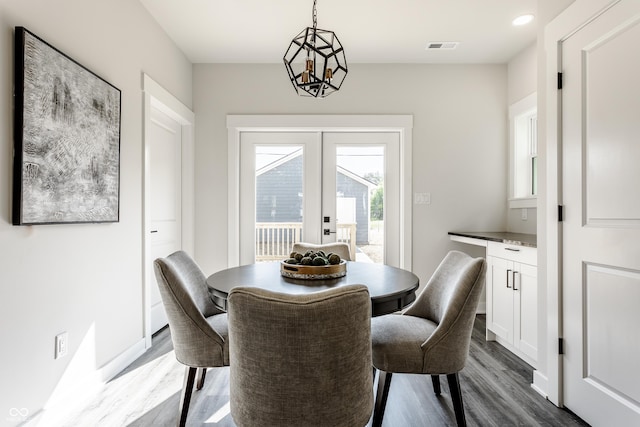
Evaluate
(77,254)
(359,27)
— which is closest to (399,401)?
(77,254)

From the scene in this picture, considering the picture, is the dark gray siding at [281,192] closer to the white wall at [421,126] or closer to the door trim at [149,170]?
the white wall at [421,126]

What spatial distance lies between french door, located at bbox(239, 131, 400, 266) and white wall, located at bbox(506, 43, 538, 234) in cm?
116

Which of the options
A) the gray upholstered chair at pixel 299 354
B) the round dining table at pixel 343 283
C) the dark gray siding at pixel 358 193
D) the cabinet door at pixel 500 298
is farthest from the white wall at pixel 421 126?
the gray upholstered chair at pixel 299 354

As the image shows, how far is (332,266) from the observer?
1.82 m

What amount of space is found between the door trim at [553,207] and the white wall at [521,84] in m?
1.35

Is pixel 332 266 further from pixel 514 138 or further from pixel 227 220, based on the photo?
pixel 514 138

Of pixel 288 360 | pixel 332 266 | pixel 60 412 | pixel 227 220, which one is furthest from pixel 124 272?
pixel 288 360

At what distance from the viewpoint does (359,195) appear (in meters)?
3.93

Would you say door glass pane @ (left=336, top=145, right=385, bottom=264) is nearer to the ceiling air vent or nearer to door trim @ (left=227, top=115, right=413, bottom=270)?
door trim @ (left=227, top=115, right=413, bottom=270)

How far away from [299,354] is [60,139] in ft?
5.44

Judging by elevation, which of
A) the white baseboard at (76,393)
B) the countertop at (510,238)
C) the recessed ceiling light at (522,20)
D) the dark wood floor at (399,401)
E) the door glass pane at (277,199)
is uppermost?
A: the recessed ceiling light at (522,20)

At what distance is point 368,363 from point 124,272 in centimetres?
205

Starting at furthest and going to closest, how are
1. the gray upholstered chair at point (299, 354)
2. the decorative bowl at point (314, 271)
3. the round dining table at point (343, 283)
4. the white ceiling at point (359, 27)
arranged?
the white ceiling at point (359, 27) < the decorative bowl at point (314, 271) < the round dining table at point (343, 283) < the gray upholstered chair at point (299, 354)

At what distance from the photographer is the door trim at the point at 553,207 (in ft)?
6.64
